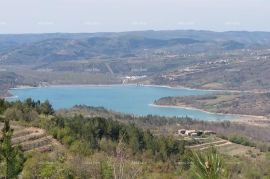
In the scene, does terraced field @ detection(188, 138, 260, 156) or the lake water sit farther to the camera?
the lake water

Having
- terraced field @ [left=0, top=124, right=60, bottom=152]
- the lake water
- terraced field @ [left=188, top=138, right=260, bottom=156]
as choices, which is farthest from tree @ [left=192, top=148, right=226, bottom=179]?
the lake water

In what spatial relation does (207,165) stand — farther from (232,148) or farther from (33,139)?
(232,148)

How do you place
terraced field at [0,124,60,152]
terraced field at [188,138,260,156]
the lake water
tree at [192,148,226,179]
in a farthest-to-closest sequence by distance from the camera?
the lake water < terraced field at [188,138,260,156] < terraced field at [0,124,60,152] < tree at [192,148,226,179]

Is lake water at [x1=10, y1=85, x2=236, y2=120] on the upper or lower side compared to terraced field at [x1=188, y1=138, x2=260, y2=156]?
lower

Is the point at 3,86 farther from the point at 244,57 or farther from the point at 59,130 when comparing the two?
the point at 59,130

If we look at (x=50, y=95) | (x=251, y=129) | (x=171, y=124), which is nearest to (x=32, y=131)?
(x=171, y=124)

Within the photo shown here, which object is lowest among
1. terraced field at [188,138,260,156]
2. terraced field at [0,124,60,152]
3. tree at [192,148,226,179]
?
terraced field at [188,138,260,156]

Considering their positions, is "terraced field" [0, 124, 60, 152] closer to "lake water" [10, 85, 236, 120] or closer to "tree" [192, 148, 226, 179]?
"tree" [192, 148, 226, 179]
